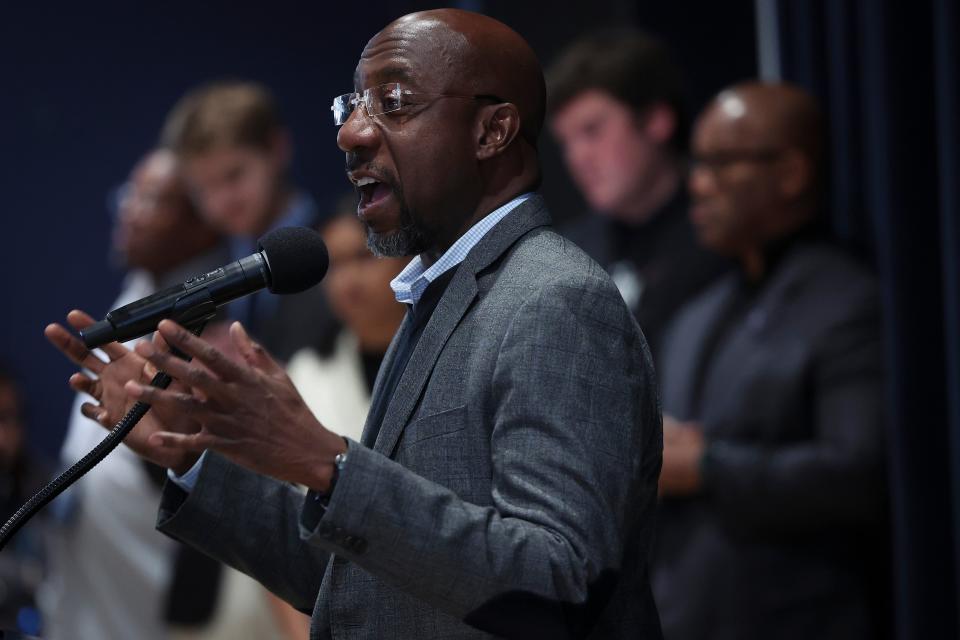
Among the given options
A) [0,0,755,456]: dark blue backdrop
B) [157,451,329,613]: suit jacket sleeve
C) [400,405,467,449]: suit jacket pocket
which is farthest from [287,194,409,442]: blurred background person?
[0,0,755,456]: dark blue backdrop

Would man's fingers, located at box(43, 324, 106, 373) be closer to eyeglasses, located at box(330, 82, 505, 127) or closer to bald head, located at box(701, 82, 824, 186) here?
eyeglasses, located at box(330, 82, 505, 127)

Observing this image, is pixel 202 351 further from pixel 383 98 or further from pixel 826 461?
pixel 826 461

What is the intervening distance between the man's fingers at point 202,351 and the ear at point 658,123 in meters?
2.53

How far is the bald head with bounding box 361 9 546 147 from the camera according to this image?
1654 millimetres

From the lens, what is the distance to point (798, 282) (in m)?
3.08

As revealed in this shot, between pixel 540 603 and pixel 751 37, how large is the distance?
3094 mm

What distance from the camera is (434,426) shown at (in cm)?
154

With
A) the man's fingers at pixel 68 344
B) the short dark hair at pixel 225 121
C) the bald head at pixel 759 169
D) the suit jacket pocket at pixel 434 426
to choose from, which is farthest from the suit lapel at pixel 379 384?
the short dark hair at pixel 225 121

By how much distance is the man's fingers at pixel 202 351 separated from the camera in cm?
131

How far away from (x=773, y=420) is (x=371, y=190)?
1502mm

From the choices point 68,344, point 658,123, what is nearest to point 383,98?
point 68,344

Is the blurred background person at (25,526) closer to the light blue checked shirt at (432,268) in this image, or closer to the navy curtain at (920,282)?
the navy curtain at (920,282)

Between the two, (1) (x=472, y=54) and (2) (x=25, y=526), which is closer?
(1) (x=472, y=54)

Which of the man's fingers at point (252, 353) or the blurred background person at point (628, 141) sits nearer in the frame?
the man's fingers at point (252, 353)
